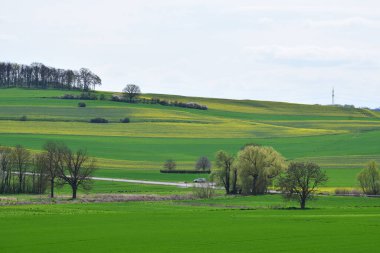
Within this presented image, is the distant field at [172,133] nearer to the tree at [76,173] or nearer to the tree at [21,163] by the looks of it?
the tree at [21,163]

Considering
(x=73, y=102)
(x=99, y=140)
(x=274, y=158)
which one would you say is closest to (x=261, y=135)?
(x=99, y=140)

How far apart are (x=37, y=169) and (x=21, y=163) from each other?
9.03 ft

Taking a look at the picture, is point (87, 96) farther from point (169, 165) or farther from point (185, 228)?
point (185, 228)

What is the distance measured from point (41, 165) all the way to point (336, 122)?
9909 cm

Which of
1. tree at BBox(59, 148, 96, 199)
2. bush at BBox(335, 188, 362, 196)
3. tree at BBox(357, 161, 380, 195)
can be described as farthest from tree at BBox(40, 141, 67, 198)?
tree at BBox(357, 161, 380, 195)

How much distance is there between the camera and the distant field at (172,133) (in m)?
125

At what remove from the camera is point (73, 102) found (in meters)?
183

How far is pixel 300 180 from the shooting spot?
271 feet

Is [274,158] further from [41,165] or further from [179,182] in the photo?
[41,165]

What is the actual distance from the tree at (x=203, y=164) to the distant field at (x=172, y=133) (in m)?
2.40

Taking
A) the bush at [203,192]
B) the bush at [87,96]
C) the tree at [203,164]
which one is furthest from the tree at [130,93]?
the bush at [203,192]

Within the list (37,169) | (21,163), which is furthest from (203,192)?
(21,163)

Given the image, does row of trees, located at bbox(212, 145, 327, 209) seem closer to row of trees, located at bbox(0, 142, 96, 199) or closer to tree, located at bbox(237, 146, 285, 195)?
tree, located at bbox(237, 146, 285, 195)

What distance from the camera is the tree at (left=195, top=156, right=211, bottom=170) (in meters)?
123
